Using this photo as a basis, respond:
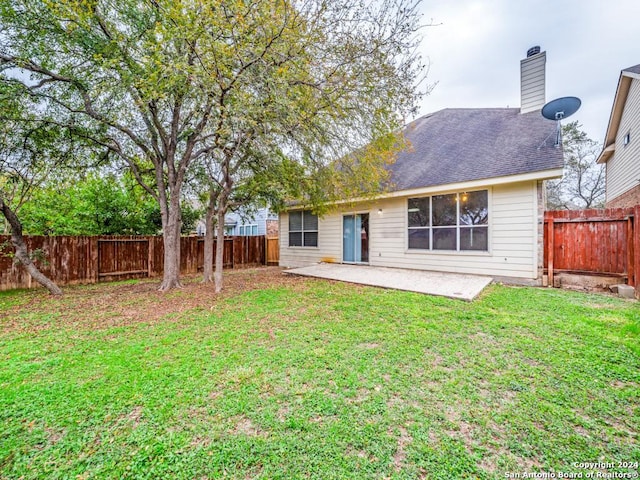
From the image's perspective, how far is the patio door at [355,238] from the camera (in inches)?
397

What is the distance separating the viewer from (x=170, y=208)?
7.05m

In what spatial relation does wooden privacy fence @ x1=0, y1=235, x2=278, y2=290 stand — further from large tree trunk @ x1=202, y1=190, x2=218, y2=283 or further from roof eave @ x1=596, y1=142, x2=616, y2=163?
roof eave @ x1=596, y1=142, x2=616, y2=163

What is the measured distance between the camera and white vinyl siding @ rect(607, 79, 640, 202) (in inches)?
346

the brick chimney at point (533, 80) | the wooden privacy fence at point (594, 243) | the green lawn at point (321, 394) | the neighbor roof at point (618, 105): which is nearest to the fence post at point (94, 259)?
the green lawn at point (321, 394)

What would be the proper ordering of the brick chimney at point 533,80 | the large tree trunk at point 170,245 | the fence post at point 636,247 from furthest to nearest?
the brick chimney at point 533,80, the large tree trunk at point 170,245, the fence post at point 636,247

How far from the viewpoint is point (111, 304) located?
5539 millimetres

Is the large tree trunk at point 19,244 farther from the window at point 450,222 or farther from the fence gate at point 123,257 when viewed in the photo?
the window at point 450,222

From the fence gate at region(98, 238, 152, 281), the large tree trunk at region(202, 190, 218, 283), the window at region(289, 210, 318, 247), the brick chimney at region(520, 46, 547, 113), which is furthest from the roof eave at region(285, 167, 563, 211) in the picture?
the fence gate at region(98, 238, 152, 281)

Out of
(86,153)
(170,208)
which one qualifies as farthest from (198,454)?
(86,153)

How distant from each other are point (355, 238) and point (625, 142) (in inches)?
405

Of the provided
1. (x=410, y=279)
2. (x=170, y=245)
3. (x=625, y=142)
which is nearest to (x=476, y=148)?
(x=410, y=279)

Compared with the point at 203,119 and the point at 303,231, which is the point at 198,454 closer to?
the point at 203,119

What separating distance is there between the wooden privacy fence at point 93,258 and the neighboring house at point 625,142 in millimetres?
15210

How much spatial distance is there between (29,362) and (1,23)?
242 inches
